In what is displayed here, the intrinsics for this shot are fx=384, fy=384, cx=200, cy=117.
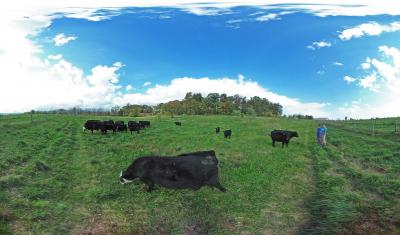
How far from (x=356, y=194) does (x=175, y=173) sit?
800cm

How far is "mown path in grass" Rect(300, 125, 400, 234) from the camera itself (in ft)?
42.3

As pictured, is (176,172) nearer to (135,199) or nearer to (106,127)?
(135,199)

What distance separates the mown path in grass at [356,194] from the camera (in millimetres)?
12883

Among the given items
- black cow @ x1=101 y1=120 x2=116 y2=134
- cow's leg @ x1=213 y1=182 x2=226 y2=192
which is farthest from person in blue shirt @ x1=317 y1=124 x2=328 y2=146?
cow's leg @ x1=213 y1=182 x2=226 y2=192

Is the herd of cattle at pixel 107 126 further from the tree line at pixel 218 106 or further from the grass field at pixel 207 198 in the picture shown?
the tree line at pixel 218 106

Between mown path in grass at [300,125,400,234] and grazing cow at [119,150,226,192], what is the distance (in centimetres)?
459

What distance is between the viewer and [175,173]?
16.8 m

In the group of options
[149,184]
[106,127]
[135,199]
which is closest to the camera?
[135,199]

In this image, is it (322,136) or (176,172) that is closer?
(176,172)

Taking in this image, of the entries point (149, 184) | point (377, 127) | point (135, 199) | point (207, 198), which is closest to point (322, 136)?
point (207, 198)

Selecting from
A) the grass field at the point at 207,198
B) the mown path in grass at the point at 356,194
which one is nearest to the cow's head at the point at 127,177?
the grass field at the point at 207,198

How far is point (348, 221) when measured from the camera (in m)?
13.3

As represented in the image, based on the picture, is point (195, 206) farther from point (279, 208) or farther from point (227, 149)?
point (227, 149)

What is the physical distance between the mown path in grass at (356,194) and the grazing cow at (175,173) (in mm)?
4592
